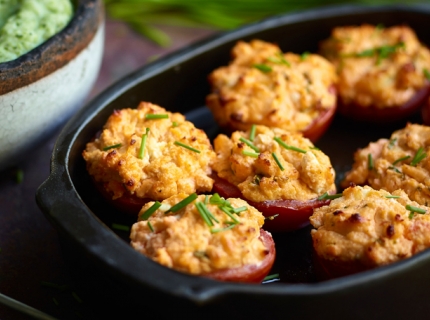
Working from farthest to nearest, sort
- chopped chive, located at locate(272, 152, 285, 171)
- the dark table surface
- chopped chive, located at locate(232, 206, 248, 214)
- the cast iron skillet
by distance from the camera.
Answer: chopped chive, located at locate(272, 152, 285, 171), the dark table surface, chopped chive, located at locate(232, 206, 248, 214), the cast iron skillet

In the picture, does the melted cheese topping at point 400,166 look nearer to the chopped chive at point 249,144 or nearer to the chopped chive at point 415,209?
the chopped chive at point 415,209

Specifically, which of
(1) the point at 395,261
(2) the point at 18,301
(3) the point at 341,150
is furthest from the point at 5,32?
(1) the point at 395,261

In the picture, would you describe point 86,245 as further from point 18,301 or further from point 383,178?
point 383,178

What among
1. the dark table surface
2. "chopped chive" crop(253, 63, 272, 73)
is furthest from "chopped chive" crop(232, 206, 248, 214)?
"chopped chive" crop(253, 63, 272, 73)

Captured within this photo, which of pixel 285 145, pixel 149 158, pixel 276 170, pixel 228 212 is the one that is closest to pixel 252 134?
pixel 285 145

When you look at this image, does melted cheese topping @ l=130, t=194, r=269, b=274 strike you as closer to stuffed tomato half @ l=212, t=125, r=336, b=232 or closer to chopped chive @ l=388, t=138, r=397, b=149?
stuffed tomato half @ l=212, t=125, r=336, b=232

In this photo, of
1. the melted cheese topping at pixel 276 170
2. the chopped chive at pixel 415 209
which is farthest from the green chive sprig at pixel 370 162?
the chopped chive at pixel 415 209
